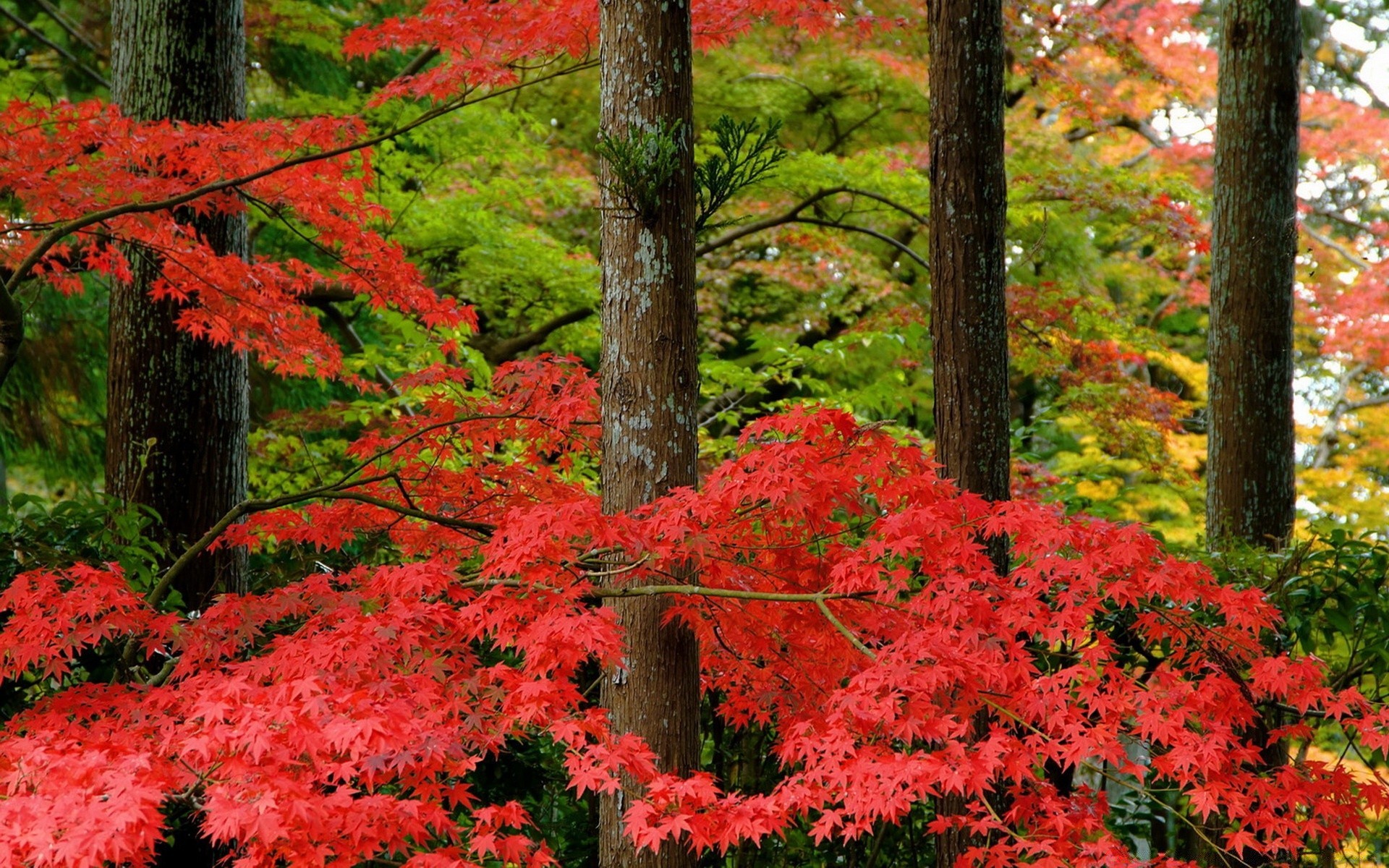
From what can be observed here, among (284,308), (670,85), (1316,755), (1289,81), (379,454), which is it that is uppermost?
(1289,81)

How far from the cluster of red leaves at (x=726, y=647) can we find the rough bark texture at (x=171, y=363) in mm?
1604

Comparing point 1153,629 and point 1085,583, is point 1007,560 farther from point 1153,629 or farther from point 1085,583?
point 1085,583

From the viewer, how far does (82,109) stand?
453cm

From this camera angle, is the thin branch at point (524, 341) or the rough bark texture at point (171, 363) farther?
the thin branch at point (524, 341)

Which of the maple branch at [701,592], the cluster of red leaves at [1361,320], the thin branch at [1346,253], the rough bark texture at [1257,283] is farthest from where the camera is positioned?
the thin branch at [1346,253]

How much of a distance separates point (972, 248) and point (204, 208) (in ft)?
10.6

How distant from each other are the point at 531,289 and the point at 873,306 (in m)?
2.99

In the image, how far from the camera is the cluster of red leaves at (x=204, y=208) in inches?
169

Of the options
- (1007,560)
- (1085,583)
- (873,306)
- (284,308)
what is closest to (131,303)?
(284,308)

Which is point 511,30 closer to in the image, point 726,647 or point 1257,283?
point 726,647

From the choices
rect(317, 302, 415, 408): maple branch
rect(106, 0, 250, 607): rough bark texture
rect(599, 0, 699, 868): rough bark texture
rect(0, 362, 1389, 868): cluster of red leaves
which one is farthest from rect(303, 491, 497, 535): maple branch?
rect(317, 302, 415, 408): maple branch

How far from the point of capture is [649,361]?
3.57 metres

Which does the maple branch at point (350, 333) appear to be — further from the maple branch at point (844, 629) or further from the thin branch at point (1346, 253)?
the thin branch at point (1346, 253)

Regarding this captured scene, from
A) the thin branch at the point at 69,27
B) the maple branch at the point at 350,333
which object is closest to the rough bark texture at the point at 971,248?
the maple branch at the point at 350,333
